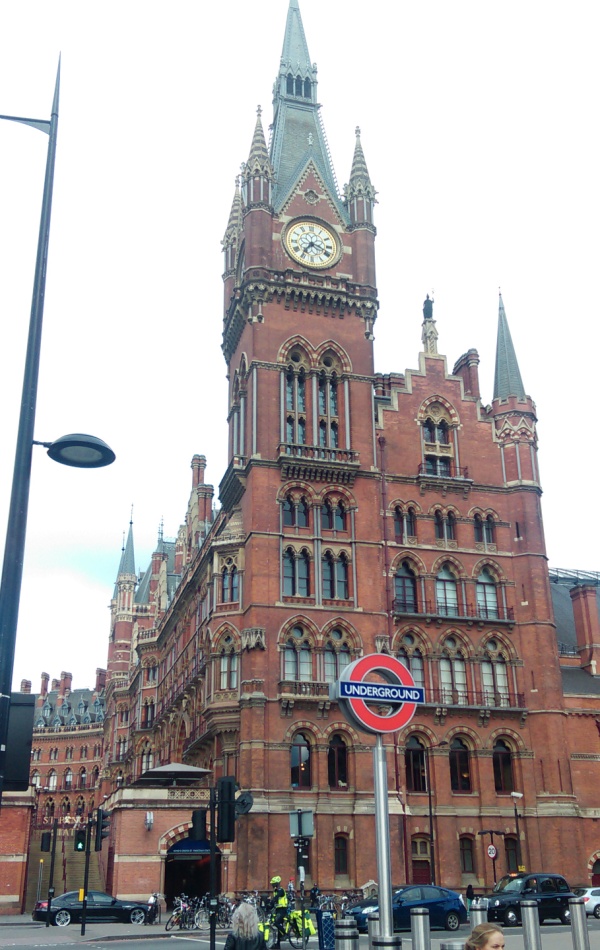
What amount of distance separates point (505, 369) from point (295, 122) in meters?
22.2

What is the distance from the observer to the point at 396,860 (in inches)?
1956

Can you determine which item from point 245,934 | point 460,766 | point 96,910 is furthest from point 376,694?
point 460,766

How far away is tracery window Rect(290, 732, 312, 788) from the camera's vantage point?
164 ft

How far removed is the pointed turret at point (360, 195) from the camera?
61.6 meters

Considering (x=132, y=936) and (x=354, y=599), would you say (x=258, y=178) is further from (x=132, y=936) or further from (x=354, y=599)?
(x=132, y=936)

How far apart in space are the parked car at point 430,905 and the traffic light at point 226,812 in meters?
16.4

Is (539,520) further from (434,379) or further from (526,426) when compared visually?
(434,379)

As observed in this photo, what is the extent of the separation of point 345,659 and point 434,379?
59.8ft

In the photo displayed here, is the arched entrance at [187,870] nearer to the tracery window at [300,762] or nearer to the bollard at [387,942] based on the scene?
the tracery window at [300,762]

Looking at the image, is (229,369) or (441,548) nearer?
(441,548)

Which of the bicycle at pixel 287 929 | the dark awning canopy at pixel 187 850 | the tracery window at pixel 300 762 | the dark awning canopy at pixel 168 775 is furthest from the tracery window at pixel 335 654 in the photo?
the bicycle at pixel 287 929

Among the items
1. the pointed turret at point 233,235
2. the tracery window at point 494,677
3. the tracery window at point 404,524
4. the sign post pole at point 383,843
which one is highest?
the pointed turret at point 233,235

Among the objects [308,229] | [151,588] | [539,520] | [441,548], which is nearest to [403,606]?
[441,548]

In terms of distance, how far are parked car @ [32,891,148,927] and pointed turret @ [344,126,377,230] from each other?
39.3m
